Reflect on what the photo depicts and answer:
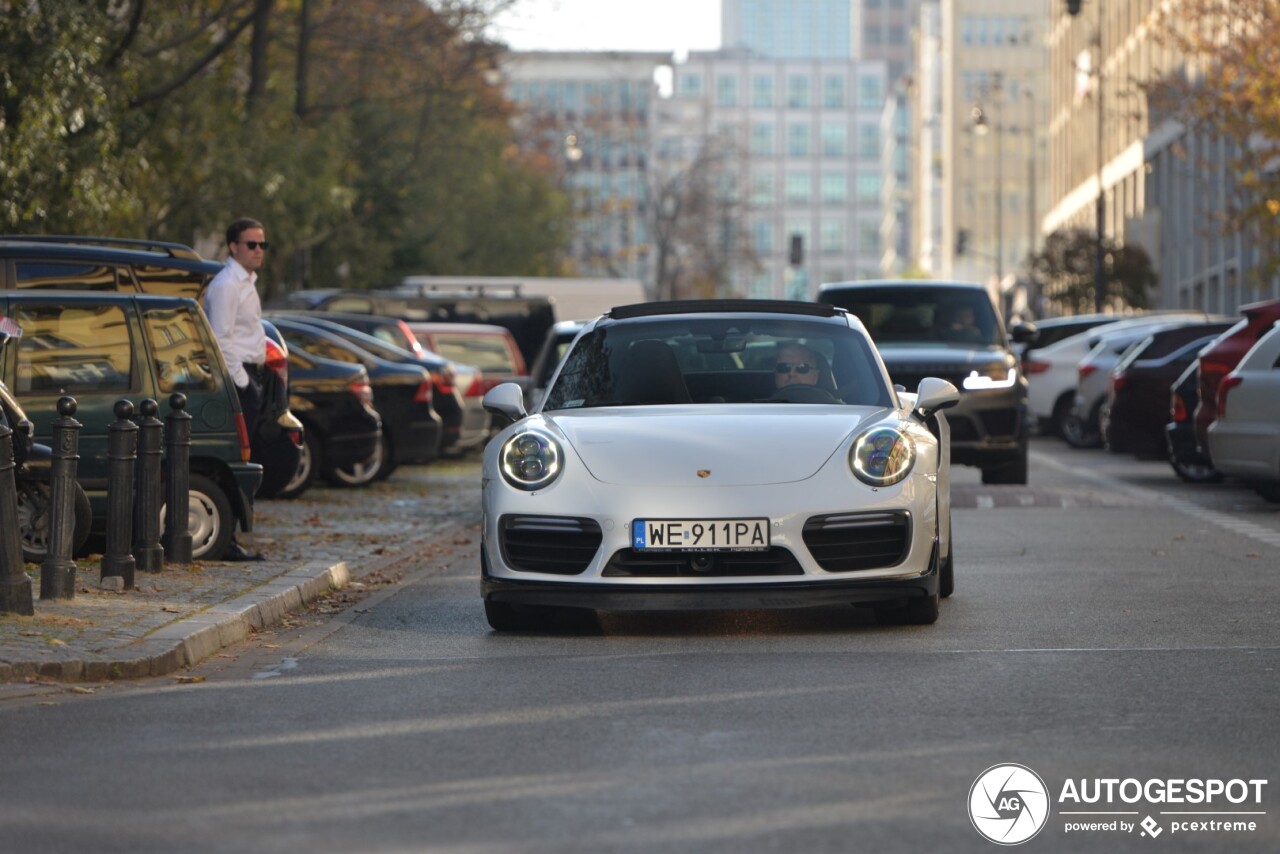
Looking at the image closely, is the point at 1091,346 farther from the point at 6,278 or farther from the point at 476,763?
the point at 476,763

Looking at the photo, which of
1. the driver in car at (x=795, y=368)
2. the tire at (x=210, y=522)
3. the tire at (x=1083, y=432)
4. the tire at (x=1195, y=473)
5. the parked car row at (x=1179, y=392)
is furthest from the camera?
the tire at (x=1083, y=432)

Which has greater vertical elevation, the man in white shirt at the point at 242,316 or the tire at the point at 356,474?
the man in white shirt at the point at 242,316

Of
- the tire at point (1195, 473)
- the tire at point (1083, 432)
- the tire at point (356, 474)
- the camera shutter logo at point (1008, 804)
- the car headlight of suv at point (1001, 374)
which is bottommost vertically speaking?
the tire at point (1083, 432)

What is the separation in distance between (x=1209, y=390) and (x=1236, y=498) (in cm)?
112

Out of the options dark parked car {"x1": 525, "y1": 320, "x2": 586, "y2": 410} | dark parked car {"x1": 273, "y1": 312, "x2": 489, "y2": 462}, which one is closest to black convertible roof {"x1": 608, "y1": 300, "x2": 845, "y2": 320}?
dark parked car {"x1": 525, "y1": 320, "x2": 586, "y2": 410}

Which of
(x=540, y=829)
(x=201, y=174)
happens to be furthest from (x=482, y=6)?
(x=540, y=829)

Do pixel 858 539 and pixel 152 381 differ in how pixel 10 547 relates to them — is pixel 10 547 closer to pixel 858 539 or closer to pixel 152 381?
pixel 152 381

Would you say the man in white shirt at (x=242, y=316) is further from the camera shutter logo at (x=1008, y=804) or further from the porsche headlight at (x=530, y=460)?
the camera shutter logo at (x=1008, y=804)

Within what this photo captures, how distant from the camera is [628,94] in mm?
167875

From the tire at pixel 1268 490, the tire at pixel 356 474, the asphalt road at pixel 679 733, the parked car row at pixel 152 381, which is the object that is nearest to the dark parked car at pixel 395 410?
the tire at pixel 356 474

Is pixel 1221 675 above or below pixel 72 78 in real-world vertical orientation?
below

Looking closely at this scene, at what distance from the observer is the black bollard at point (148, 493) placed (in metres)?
12.1

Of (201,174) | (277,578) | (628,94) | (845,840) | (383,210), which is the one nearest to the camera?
(845,840)

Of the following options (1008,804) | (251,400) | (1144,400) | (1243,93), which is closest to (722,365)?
(251,400)
